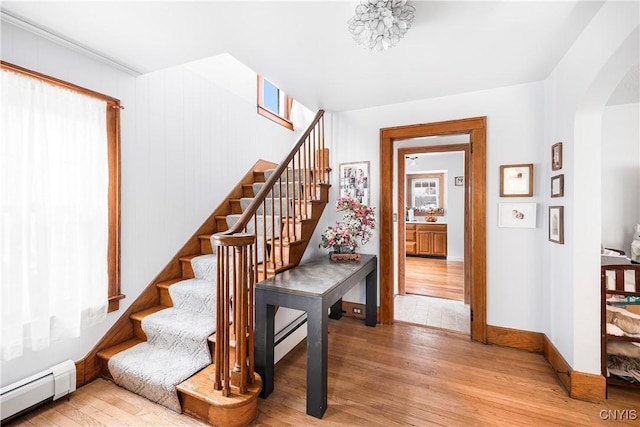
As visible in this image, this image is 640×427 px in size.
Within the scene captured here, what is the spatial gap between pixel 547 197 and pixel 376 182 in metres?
1.54

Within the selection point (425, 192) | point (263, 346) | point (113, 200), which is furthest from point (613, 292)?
point (425, 192)

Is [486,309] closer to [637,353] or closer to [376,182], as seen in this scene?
[637,353]

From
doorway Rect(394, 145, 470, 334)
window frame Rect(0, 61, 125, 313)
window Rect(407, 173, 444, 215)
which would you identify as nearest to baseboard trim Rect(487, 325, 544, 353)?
doorway Rect(394, 145, 470, 334)

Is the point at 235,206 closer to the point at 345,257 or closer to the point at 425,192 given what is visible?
the point at 345,257

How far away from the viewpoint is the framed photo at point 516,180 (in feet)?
8.48

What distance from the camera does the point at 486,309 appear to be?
2742 millimetres

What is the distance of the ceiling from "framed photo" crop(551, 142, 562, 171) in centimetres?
65

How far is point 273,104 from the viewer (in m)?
4.41

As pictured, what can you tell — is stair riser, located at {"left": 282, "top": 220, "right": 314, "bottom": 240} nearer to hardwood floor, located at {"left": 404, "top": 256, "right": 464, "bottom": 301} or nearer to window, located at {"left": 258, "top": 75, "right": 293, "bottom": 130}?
window, located at {"left": 258, "top": 75, "right": 293, "bottom": 130}

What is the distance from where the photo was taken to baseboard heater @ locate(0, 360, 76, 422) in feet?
5.48

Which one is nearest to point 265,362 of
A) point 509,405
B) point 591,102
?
point 509,405

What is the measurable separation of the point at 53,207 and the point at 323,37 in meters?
2.07

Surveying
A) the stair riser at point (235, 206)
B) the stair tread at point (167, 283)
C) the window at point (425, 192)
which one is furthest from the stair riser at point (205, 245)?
the window at point (425, 192)

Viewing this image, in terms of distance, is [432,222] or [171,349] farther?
[432,222]
